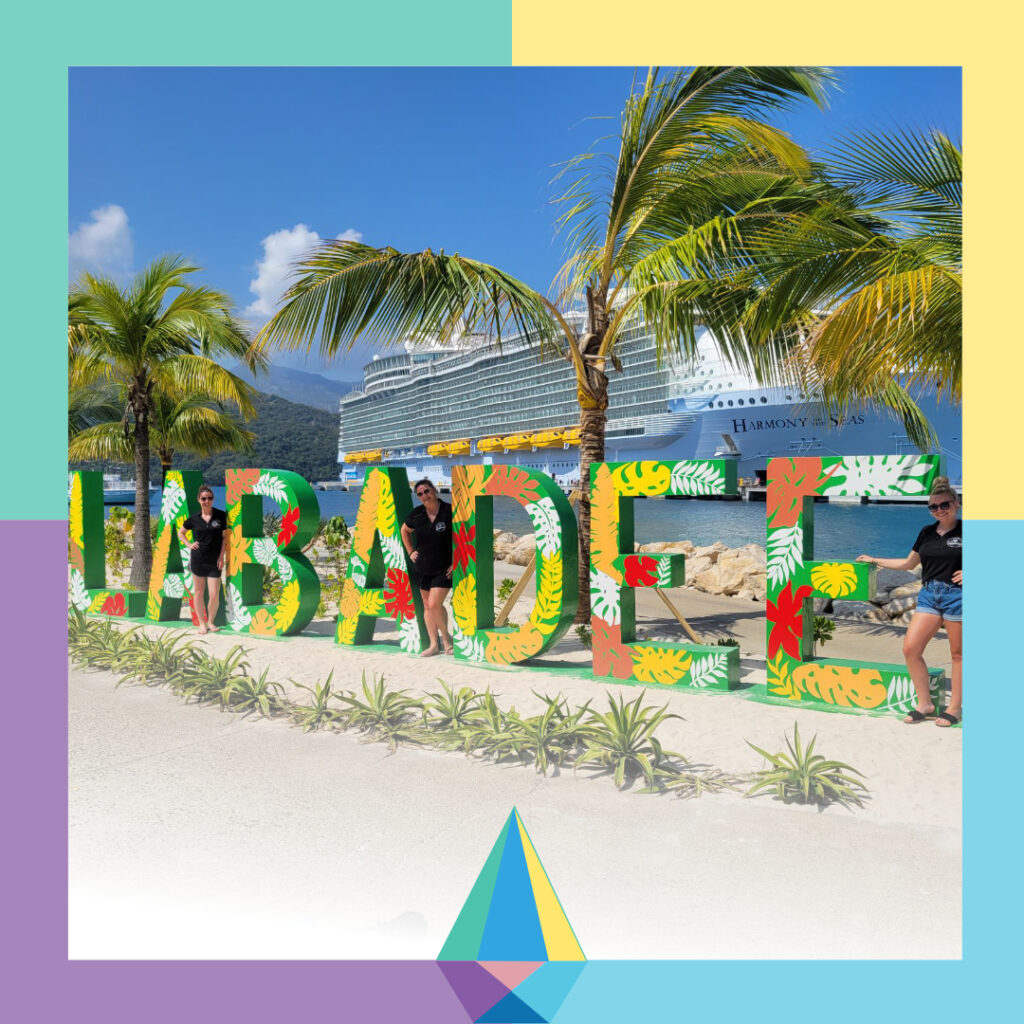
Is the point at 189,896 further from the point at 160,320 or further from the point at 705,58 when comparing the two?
the point at 160,320

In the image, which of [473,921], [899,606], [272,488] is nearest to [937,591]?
[473,921]

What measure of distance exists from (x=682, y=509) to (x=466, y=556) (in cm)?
3255

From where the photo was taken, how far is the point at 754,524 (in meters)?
26.0

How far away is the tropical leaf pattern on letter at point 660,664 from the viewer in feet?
17.1

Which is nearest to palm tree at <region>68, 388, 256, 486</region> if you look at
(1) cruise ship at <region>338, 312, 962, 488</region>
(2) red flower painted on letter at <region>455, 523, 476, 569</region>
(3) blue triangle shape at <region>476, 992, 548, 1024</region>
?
(2) red flower painted on letter at <region>455, 523, 476, 569</region>

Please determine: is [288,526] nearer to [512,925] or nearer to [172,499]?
[172,499]

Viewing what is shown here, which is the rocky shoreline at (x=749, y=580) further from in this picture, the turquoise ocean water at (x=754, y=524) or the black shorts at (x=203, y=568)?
the black shorts at (x=203, y=568)

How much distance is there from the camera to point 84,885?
3004mm

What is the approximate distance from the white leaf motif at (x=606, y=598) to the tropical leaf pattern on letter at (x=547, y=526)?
1.08 feet

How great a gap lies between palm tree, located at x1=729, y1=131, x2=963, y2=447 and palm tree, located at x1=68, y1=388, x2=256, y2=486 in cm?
1013

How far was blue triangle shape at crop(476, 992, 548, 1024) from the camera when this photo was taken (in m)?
2.52

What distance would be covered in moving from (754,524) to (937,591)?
73.4 ft

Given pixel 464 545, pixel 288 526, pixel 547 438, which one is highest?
pixel 547 438

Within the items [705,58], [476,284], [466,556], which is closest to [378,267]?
[476,284]
